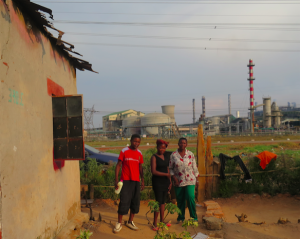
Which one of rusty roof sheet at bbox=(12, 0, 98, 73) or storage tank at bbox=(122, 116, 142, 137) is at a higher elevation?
rusty roof sheet at bbox=(12, 0, 98, 73)

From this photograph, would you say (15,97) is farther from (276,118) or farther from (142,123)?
(276,118)

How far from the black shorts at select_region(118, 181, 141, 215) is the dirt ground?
39 centimetres

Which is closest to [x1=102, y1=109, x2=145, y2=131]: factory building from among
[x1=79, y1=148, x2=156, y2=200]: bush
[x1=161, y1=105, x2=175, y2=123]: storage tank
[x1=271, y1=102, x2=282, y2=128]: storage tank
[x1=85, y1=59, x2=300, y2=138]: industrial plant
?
[x1=85, y1=59, x2=300, y2=138]: industrial plant

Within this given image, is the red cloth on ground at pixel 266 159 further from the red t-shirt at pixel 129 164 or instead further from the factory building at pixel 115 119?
the factory building at pixel 115 119

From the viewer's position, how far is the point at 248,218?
524cm

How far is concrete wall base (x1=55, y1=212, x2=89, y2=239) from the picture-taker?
364 centimetres

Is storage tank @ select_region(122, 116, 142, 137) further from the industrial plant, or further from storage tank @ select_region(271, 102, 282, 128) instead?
storage tank @ select_region(271, 102, 282, 128)

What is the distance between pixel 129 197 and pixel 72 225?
3.26 ft

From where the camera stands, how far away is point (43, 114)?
3422 millimetres

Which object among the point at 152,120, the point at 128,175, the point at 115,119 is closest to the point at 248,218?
the point at 128,175

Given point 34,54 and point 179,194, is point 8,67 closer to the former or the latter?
point 34,54

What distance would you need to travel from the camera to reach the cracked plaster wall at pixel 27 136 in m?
2.45

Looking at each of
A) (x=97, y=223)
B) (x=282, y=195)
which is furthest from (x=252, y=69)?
(x=97, y=223)

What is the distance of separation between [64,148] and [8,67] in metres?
1.56
